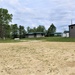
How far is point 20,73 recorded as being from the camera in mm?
7754

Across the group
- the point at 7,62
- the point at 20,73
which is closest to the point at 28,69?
the point at 20,73

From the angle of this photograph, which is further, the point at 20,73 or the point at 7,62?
the point at 7,62

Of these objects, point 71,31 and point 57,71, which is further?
point 71,31

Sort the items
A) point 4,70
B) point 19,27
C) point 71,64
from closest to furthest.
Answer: point 4,70, point 71,64, point 19,27

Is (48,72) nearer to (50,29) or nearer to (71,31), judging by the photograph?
(71,31)

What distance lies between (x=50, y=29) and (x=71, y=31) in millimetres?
46524

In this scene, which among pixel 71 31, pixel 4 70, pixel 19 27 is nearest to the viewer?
pixel 4 70

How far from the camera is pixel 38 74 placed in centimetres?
758

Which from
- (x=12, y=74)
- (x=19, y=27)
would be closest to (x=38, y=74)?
(x=12, y=74)

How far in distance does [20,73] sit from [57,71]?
152 cm

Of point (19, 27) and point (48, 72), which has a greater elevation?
point (19, 27)

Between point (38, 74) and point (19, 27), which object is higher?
point (19, 27)

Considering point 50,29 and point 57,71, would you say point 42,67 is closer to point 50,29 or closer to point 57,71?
point 57,71

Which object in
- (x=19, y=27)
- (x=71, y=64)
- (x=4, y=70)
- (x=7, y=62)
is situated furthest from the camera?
(x=19, y=27)
